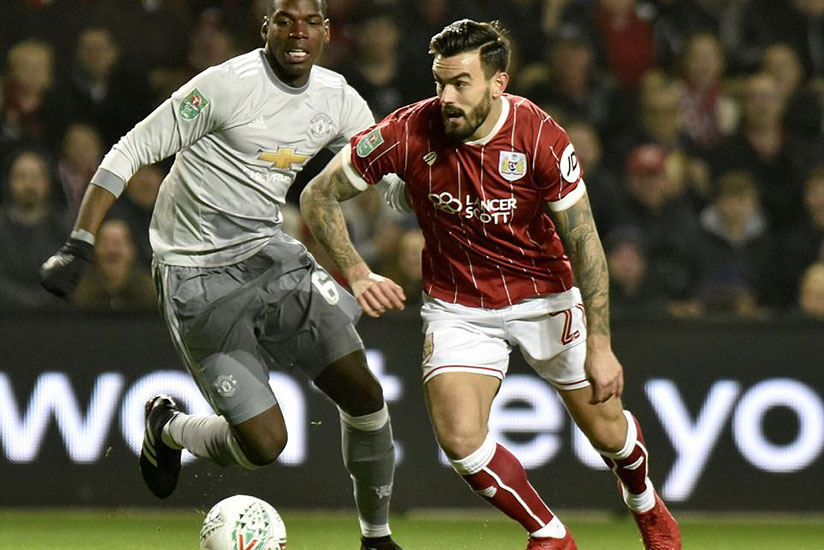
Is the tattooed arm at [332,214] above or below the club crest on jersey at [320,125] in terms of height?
below

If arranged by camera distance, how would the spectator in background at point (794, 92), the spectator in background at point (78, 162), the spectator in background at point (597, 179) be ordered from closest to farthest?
the spectator in background at point (597, 179) < the spectator in background at point (78, 162) < the spectator in background at point (794, 92)

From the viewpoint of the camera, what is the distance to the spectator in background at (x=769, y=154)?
9.36m

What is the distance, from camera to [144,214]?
880 cm

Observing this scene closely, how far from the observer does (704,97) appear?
32.5 feet

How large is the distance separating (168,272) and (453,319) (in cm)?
119

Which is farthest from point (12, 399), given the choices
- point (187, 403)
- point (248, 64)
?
point (248, 64)

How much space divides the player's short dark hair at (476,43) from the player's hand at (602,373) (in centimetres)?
109

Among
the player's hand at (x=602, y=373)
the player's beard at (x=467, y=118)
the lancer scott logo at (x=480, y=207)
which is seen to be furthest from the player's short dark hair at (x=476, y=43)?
the player's hand at (x=602, y=373)

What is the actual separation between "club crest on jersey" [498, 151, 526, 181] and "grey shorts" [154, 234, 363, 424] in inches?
38.7

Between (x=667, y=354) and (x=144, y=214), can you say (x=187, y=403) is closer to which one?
(x=144, y=214)

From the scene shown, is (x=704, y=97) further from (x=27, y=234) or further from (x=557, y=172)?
(x=557, y=172)

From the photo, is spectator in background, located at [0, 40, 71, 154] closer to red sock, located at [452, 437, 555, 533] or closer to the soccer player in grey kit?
the soccer player in grey kit

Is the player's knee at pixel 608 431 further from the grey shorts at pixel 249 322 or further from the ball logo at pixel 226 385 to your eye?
the ball logo at pixel 226 385

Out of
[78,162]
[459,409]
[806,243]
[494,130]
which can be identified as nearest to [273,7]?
[494,130]
